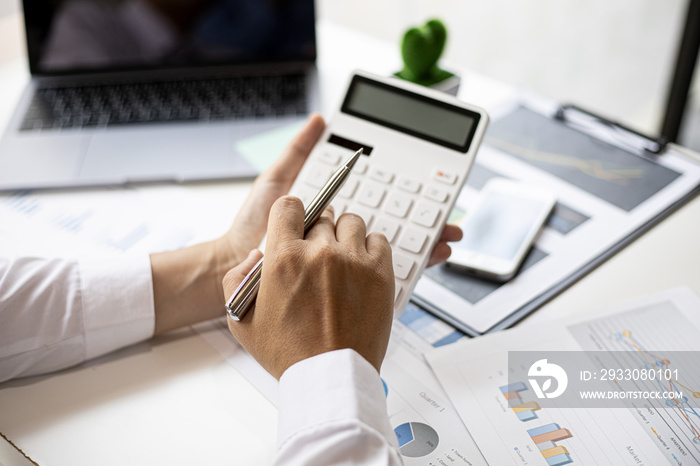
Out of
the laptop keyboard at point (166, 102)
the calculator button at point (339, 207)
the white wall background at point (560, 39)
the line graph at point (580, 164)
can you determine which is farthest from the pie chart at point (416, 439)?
the white wall background at point (560, 39)

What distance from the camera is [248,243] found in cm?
62

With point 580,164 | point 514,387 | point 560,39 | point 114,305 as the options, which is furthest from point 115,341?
point 560,39

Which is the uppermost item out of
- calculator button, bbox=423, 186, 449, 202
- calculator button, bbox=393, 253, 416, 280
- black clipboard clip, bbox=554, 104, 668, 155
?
black clipboard clip, bbox=554, 104, 668, 155

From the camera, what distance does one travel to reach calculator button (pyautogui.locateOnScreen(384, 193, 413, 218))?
0.58 m

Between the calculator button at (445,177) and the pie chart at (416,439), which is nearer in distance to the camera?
the pie chart at (416,439)

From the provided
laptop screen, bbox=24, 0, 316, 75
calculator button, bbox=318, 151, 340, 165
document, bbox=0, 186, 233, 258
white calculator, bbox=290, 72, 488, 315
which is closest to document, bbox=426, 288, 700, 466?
white calculator, bbox=290, 72, 488, 315

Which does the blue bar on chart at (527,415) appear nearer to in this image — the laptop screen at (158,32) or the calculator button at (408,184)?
the calculator button at (408,184)

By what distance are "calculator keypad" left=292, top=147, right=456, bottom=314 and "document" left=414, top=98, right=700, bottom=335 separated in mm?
69

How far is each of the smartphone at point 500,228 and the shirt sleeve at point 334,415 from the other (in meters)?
0.23

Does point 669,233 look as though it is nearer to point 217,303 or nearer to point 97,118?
point 217,303

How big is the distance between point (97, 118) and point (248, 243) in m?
0.39

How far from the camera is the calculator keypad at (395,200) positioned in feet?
1.82

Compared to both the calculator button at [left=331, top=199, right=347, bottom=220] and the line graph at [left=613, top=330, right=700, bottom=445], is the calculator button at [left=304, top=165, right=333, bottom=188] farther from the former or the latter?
the line graph at [left=613, top=330, right=700, bottom=445]

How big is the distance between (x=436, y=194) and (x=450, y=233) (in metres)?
0.04
